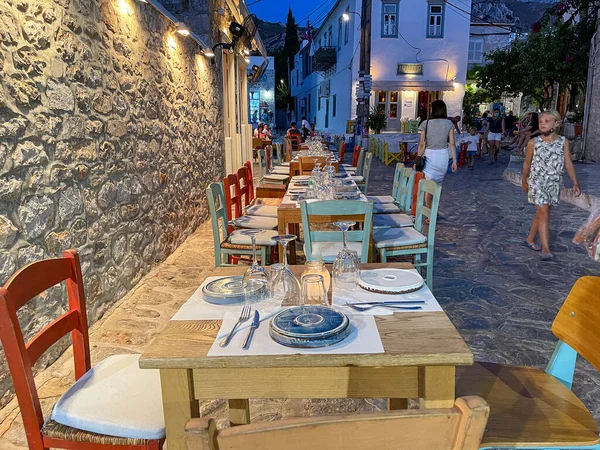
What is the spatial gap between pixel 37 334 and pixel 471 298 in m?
3.35

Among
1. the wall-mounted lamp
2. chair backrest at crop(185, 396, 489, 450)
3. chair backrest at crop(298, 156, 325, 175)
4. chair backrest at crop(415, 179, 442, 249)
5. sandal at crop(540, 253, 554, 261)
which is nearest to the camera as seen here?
chair backrest at crop(185, 396, 489, 450)

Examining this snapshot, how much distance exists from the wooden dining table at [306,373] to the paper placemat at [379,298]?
19cm

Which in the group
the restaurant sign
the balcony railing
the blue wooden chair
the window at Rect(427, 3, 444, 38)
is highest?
the window at Rect(427, 3, 444, 38)

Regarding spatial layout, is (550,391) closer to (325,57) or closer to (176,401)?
(176,401)

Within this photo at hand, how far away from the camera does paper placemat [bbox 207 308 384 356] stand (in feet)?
4.64

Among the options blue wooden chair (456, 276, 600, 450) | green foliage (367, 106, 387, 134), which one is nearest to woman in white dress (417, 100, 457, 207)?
blue wooden chair (456, 276, 600, 450)

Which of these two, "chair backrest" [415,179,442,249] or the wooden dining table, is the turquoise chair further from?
the wooden dining table

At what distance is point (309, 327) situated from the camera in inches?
59.4

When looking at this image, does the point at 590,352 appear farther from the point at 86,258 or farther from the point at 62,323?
the point at 86,258

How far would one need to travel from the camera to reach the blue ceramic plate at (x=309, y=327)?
1447 mm

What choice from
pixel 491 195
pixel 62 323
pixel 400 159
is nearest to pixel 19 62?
pixel 62 323

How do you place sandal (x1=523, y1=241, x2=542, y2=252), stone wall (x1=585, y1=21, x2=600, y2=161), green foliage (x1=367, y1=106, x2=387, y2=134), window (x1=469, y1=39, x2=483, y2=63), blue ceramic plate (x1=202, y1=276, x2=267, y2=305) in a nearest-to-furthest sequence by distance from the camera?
blue ceramic plate (x1=202, y1=276, x2=267, y2=305) → sandal (x1=523, y1=241, x2=542, y2=252) → stone wall (x1=585, y1=21, x2=600, y2=161) → green foliage (x1=367, y1=106, x2=387, y2=134) → window (x1=469, y1=39, x2=483, y2=63)

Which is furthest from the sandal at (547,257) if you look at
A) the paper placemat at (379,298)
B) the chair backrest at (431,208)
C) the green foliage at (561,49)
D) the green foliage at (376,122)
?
the green foliage at (376,122)

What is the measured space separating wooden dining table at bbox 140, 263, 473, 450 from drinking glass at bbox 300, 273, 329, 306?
28cm
